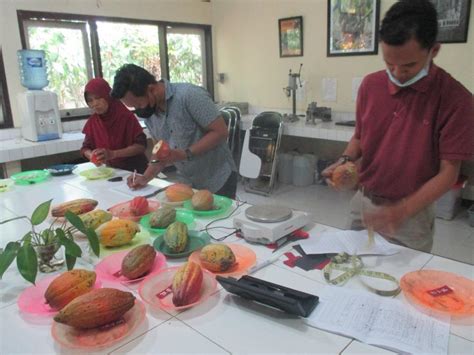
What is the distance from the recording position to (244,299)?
3.68ft

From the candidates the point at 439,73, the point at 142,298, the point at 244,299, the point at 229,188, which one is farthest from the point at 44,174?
the point at 439,73

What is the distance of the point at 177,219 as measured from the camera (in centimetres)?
169

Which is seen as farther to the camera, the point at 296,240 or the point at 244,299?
the point at 296,240

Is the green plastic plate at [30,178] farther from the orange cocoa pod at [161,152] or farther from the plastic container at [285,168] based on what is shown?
the plastic container at [285,168]

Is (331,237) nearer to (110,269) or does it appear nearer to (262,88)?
(110,269)

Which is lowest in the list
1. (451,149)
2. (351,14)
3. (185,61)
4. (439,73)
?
(451,149)

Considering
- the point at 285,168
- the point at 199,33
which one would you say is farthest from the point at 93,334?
the point at 199,33

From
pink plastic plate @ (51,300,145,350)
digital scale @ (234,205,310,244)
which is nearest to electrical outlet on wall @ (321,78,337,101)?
digital scale @ (234,205,310,244)

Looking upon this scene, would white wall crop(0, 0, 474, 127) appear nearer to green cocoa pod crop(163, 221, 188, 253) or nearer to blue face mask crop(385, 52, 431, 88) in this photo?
blue face mask crop(385, 52, 431, 88)

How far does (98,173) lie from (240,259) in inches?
61.1

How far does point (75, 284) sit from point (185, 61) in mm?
5072

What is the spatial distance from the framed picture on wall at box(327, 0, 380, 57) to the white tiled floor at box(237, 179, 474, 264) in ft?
5.63

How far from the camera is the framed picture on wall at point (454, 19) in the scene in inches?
138

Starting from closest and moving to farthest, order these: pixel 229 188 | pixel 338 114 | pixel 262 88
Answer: pixel 229 188 < pixel 338 114 < pixel 262 88
